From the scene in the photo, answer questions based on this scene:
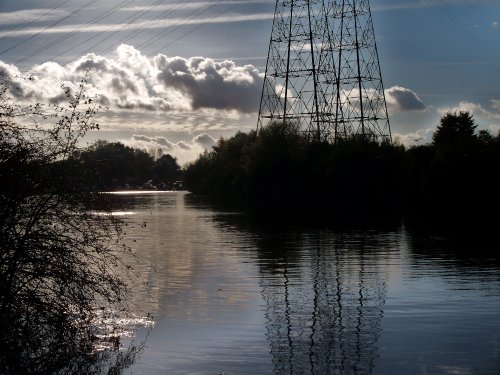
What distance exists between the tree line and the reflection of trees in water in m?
44.7

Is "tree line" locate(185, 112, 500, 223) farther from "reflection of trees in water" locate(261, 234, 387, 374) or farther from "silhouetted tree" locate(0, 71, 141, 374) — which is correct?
"silhouetted tree" locate(0, 71, 141, 374)

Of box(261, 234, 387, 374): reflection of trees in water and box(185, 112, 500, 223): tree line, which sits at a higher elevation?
box(185, 112, 500, 223): tree line

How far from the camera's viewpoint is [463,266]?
118 feet

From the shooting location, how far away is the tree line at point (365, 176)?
8988 cm

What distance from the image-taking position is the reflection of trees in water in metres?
18.9

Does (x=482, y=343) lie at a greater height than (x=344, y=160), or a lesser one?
lesser

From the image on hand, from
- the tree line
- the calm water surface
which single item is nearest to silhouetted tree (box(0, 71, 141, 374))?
the calm water surface

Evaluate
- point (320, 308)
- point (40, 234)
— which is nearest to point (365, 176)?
point (320, 308)

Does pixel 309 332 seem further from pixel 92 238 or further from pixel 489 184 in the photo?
pixel 489 184

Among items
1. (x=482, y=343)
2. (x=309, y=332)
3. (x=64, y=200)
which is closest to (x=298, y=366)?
(x=309, y=332)

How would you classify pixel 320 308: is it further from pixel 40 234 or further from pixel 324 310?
pixel 40 234

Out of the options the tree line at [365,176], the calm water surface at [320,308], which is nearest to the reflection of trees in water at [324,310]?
the calm water surface at [320,308]

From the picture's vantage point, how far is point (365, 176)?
100 meters

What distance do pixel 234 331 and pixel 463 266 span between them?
16929 mm
